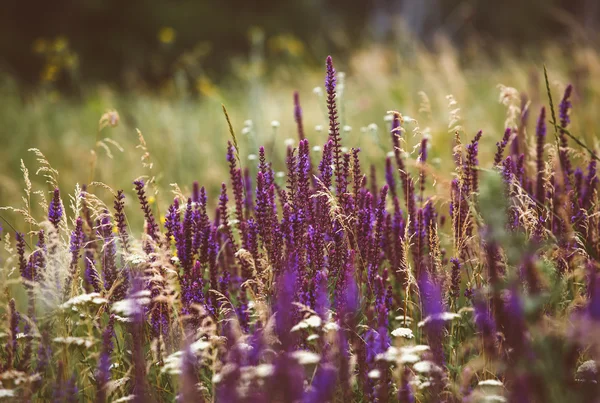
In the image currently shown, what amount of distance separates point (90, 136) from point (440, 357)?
6.97 metres

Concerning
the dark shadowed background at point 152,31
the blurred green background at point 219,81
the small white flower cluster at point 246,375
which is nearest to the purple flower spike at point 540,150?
the blurred green background at point 219,81

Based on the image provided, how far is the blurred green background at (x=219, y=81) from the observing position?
550 cm

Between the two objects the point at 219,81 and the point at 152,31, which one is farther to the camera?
the point at 219,81

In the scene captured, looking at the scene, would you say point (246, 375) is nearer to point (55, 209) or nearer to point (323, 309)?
point (323, 309)

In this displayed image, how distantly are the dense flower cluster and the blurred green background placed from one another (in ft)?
2.35

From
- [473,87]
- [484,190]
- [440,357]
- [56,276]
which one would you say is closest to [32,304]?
[56,276]

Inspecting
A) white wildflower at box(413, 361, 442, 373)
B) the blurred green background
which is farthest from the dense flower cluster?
the blurred green background

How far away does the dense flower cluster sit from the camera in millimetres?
1551

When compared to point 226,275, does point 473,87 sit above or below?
above

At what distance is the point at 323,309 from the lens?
1.91 metres

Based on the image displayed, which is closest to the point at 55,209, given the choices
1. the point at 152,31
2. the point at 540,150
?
the point at 540,150

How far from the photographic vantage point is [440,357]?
6.13ft

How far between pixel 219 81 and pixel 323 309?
12416 mm

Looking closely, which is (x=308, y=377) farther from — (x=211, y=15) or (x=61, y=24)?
(x=211, y=15)
